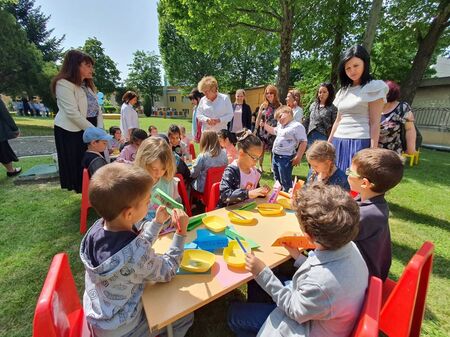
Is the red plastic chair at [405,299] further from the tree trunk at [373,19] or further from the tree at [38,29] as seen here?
the tree at [38,29]

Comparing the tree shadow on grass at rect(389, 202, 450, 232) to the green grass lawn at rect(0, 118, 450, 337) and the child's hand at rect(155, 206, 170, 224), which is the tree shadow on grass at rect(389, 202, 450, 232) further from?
the child's hand at rect(155, 206, 170, 224)

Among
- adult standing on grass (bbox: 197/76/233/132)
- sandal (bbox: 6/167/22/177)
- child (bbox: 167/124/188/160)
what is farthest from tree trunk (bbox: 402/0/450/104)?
sandal (bbox: 6/167/22/177)

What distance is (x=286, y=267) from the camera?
105 inches

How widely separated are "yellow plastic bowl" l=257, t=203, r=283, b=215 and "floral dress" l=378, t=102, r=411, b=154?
243 centimetres

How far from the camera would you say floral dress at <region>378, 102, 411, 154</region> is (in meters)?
3.47

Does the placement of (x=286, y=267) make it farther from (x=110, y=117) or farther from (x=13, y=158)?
(x=110, y=117)

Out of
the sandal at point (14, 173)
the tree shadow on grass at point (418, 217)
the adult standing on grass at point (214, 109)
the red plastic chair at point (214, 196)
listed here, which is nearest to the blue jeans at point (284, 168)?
the adult standing on grass at point (214, 109)

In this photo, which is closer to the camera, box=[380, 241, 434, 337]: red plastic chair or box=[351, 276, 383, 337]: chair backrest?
box=[351, 276, 383, 337]: chair backrest

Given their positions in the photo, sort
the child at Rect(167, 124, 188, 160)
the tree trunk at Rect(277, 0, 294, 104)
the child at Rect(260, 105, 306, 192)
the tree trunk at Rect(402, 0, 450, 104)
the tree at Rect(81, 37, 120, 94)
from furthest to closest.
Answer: the tree at Rect(81, 37, 120, 94) → the tree trunk at Rect(402, 0, 450, 104) → the tree trunk at Rect(277, 0, 294, 104) → the child at Rect(167, 124, 188, 160) → the child at Rect(260, 105, 306, 192)

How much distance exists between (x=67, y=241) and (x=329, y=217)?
10.6 ft

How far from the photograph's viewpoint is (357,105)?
2.70 m

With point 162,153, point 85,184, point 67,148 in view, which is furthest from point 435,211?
point 67,148

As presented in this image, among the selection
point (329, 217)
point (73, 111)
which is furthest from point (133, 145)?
point (329, 217)

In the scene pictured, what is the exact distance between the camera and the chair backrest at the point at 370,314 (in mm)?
913
